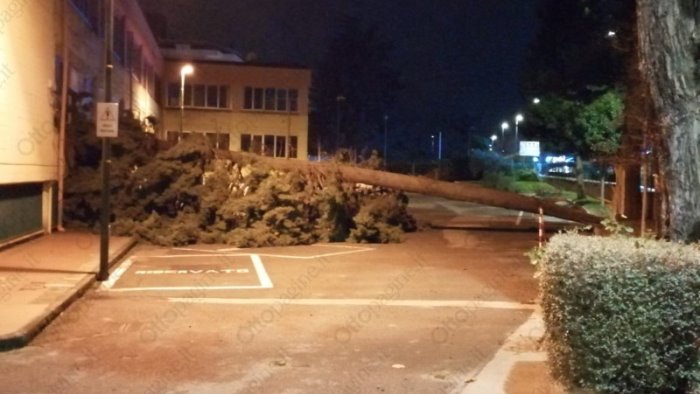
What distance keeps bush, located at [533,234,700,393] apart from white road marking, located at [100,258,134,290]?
8.82 m

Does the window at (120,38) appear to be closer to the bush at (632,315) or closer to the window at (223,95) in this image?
the window at (223,95)

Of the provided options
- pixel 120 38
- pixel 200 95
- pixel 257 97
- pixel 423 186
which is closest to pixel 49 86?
pixel 423 186

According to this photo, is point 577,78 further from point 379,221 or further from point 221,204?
point 221,204

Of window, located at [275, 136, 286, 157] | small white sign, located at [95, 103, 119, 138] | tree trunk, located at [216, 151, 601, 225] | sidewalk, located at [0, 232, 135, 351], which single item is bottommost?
sidewalk, located at [0, 232, 135, 351]

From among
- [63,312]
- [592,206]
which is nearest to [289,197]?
[63,312]

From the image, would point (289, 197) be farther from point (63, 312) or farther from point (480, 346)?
point (480, 346)

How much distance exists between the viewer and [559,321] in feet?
22.5

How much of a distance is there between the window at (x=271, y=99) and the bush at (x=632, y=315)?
47.7m

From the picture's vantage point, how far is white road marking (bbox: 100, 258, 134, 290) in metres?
13.7

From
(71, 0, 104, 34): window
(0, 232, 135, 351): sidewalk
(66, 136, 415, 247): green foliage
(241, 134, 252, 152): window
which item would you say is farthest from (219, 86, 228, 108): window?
(0, 232, 135, 351): sidewalk

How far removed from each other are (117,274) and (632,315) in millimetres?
10692

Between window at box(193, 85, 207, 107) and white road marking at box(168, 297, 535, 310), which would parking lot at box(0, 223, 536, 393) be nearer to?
white road marking at box(168, 297, 535, 310)

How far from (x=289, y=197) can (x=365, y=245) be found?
217 cm

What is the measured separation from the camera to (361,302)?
1238 centimetres
